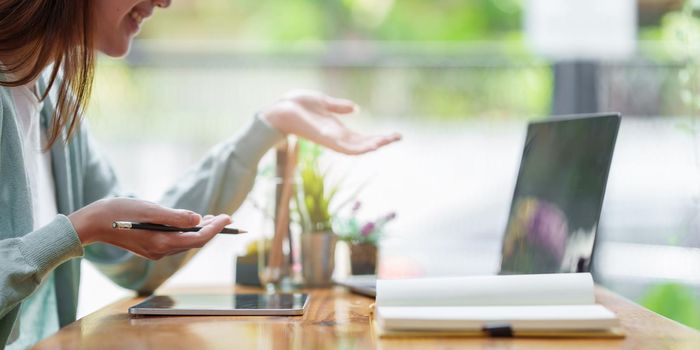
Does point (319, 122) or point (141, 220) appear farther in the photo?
point (319, 122)

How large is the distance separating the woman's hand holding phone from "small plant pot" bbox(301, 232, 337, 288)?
430 millimetres

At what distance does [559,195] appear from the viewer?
1.24m

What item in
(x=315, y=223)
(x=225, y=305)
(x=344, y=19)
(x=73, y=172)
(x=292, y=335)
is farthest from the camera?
(x=344, y=19)

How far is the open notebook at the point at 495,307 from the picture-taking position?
0.85m

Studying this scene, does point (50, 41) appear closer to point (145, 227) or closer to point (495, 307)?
point (145, 227)

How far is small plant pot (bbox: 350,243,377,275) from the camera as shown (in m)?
1.52

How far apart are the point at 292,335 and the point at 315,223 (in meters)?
0.60

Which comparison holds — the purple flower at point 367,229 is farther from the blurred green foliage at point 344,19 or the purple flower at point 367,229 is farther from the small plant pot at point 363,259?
the blurred green foliage at point 344,19

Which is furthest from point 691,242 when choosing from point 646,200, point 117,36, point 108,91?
point 108,91


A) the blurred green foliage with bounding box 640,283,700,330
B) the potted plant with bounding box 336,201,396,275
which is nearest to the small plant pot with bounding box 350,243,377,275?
the potted plant with bounding box 336,201,396,275

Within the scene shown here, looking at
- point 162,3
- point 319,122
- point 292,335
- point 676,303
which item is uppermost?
point 162,3

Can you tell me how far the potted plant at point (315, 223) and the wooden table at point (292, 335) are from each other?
34 cm

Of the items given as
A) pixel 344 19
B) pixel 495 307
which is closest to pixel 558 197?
pixel 495 307

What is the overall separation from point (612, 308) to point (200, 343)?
53 cm
